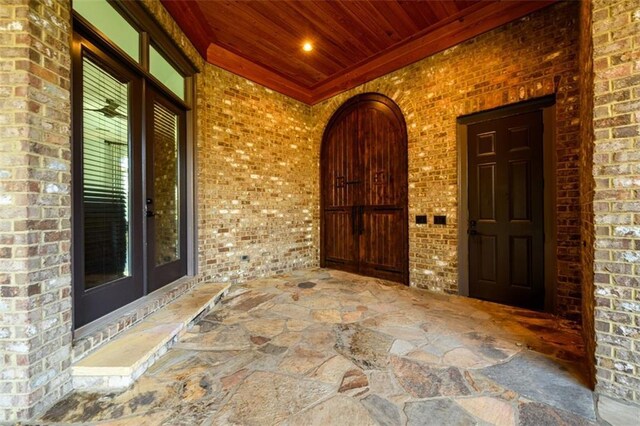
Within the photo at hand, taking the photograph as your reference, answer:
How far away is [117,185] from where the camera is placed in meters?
2.29

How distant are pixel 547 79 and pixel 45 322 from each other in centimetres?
449

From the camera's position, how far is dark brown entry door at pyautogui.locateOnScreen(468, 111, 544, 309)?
287cm

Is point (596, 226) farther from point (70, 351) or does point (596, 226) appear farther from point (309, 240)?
point (309, 240)

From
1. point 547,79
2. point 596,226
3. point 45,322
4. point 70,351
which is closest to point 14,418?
point 70,351

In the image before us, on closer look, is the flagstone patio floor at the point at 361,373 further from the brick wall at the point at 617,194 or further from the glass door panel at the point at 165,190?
the glass door panel at the point at 165,190

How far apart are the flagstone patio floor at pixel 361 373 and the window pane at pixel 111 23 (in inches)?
101

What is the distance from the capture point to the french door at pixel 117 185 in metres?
1.90

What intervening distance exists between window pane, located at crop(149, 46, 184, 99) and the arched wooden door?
2480mm

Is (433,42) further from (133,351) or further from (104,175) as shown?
(133,351)

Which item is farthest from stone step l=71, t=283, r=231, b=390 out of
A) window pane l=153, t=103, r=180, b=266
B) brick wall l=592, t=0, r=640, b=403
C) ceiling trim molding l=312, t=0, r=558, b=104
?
ceiling trim molding l=312, t=0, r=558, b=104

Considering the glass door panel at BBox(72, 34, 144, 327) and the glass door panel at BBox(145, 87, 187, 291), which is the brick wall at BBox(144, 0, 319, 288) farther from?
the glass door panel at BBox(72, 34, 144, 327)

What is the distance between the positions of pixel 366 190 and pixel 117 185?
3257 mm

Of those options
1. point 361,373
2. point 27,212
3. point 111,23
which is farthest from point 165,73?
point 361,373

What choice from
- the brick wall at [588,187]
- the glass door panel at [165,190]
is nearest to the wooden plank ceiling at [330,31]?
the glass door panel at [165,190]
